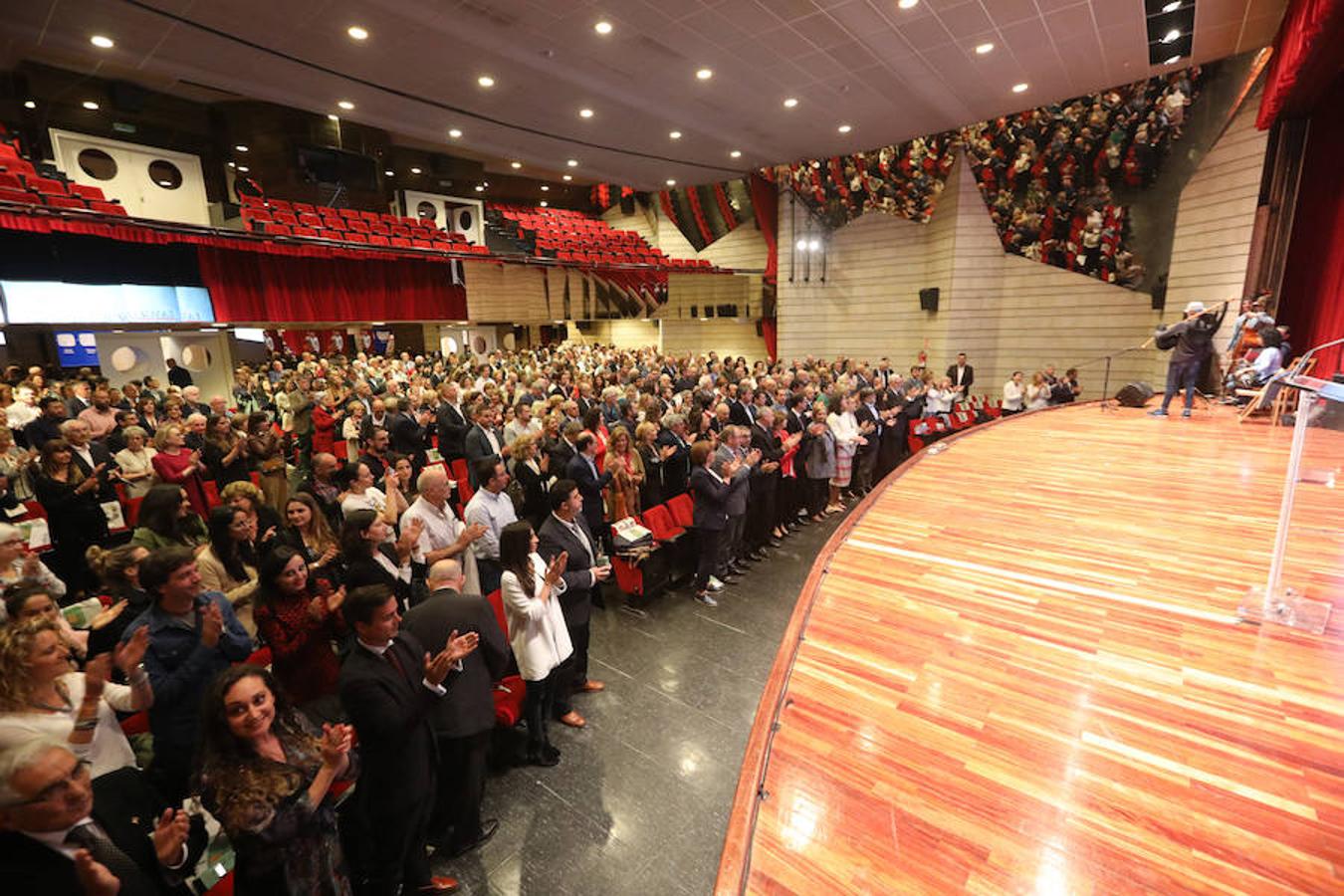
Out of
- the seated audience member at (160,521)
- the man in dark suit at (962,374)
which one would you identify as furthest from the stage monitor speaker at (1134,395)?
the seated audience member at (160,521)

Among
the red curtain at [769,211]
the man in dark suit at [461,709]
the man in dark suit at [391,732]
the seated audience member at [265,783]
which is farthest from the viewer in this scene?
the red curtain at [769,211]

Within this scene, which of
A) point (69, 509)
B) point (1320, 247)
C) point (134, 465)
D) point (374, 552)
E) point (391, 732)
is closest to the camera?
point (391, 732)

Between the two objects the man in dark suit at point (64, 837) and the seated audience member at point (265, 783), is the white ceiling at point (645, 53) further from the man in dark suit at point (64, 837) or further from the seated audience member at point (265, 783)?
the man in dark suit at point (64, 837)

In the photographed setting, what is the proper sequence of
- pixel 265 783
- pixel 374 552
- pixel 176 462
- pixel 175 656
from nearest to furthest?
pixel 265 783
pixel 175 656
pixel 374 552
pixel 176 462

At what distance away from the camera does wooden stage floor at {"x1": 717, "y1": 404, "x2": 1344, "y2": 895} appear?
1.66 meters

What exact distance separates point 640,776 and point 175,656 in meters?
2.00

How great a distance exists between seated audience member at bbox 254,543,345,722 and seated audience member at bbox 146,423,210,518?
2.32 meters

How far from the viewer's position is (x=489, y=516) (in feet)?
11.6

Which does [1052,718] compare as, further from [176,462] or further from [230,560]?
[176,462]

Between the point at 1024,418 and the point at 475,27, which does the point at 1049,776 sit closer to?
the point at 1024,418

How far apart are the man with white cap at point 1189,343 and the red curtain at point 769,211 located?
1001 cm

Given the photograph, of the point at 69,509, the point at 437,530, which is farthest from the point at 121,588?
the point at 69,509

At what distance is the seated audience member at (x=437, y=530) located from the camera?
3.31 metres

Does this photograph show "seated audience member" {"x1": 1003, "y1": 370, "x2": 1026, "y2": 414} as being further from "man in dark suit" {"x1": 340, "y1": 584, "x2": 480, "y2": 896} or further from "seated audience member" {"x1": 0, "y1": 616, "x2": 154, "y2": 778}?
"seated audience member" {"x1": 0, "y1": 616, "x2": 154, "y2": 778}
